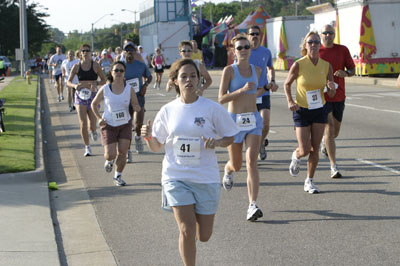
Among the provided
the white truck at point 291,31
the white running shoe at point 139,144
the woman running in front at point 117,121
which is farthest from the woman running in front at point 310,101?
the white truck at point 291,31

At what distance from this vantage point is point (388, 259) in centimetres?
564

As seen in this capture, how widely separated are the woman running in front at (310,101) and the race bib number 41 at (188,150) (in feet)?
11.0

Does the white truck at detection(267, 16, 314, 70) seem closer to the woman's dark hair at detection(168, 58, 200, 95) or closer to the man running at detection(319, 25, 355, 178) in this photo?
the man running at detection(319, 25, 355, 178)

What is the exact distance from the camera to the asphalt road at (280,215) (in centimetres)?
595

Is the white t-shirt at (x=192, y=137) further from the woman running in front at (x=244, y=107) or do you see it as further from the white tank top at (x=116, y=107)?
the white tank top at (x=116, y=107)

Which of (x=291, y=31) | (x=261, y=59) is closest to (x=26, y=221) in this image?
(x=261, y=59)

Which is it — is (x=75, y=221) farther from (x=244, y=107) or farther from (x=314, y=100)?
(x=314, y=100)

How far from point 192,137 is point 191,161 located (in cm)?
17

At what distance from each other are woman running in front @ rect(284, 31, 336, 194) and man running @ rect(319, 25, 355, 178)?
3.17ft

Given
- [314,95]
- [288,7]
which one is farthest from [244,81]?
[288,7]

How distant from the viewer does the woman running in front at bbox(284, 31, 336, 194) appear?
8148mm

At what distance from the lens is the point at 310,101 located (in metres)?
8.17

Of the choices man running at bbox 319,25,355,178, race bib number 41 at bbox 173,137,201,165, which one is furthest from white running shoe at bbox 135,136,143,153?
race bib number 41 at bbox 173,137,201,165

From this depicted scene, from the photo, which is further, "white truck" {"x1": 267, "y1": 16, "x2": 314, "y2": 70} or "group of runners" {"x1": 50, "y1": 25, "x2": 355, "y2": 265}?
"white truck" {"x1": 267, "y1": 16, "x2": 314, "y2": 70}
